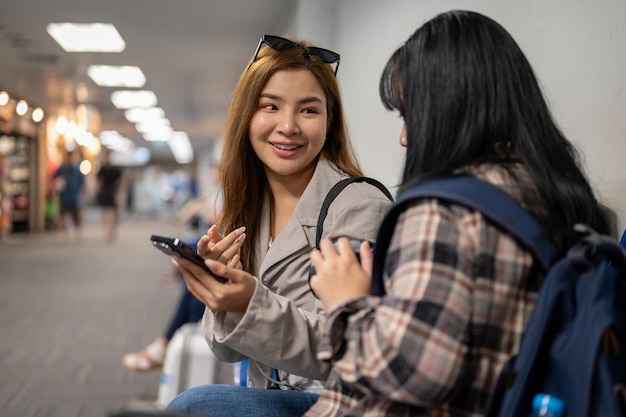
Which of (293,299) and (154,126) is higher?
(154,126)

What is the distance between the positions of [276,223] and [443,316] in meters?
0.93

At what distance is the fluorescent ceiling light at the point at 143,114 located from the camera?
14586 mm

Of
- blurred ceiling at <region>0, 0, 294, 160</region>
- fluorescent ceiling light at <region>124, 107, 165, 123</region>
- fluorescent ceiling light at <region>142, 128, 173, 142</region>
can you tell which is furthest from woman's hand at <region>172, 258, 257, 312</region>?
fluorescent ceiling light at <region>142, 128, 173, 142</region>

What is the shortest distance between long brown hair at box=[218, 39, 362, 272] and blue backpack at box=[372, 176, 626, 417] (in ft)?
2.65

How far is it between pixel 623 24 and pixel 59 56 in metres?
8.61

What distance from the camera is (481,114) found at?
1067 millimetres

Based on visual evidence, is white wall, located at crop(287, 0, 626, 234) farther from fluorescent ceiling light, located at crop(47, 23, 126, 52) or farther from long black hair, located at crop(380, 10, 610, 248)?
fluorescent ceiling light, located at crop(47, 23, 126, 52)

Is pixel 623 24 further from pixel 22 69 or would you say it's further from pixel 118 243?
pixel 118 243

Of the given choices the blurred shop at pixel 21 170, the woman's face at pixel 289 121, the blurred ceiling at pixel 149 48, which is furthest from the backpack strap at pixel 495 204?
the blurred shop at pixel 21 170

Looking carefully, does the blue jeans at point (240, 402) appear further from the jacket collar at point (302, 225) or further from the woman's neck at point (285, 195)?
the woman's neck at point (285, 195)

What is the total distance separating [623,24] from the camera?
1.48 m

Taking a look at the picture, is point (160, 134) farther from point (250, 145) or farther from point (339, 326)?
point (339, 326)

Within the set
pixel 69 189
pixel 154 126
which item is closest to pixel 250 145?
pixel 69 189

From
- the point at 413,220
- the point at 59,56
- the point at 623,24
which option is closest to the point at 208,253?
the point at 413,220
